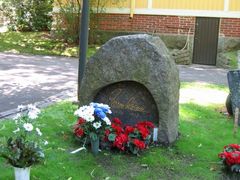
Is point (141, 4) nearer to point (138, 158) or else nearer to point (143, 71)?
point (143, 71)

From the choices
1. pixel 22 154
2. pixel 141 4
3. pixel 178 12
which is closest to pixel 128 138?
pixel 22 154

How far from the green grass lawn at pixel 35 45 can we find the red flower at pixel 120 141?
1072 cm

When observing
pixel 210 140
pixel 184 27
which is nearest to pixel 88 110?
pixel 210 140

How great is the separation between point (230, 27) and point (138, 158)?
12421 millimetres

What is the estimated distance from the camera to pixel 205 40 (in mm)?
16641

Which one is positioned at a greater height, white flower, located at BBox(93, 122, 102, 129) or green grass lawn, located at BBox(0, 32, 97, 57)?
green grass lawn, located at BBox(0, 32, 97, 57)

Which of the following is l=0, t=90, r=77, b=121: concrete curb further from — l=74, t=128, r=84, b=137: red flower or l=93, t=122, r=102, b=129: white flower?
l=93, t=122, r=102, b=129: white flower

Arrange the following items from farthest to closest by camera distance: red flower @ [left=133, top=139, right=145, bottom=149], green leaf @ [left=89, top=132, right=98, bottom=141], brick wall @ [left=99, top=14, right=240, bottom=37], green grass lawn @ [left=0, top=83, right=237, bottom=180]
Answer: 1. brick wall @ [left=99, top=14, right=240, bottom=37]
2. red flower @ [left=133, top=139, right=145, bottom=149]
3. green leaf @ [left=89, top=132, right=98, bottom=141]
4. green grass lawn @ [left=0, top=83, right=237, bottom=180]

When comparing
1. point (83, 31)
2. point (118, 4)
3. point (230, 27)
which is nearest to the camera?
point (83, 31)

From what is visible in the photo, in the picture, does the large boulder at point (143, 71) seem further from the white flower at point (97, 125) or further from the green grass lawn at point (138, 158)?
the white flower at point (97, 125)

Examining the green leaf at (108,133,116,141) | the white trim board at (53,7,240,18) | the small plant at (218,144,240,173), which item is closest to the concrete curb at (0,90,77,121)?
the green leaf at (108,133,116,141)

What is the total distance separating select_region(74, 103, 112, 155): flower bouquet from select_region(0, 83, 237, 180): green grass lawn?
20cm

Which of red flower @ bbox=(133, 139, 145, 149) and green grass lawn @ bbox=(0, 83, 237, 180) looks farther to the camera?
red flower @ bbox=(133, 139, 145, 149)

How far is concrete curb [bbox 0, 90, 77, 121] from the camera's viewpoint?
6766 mm
